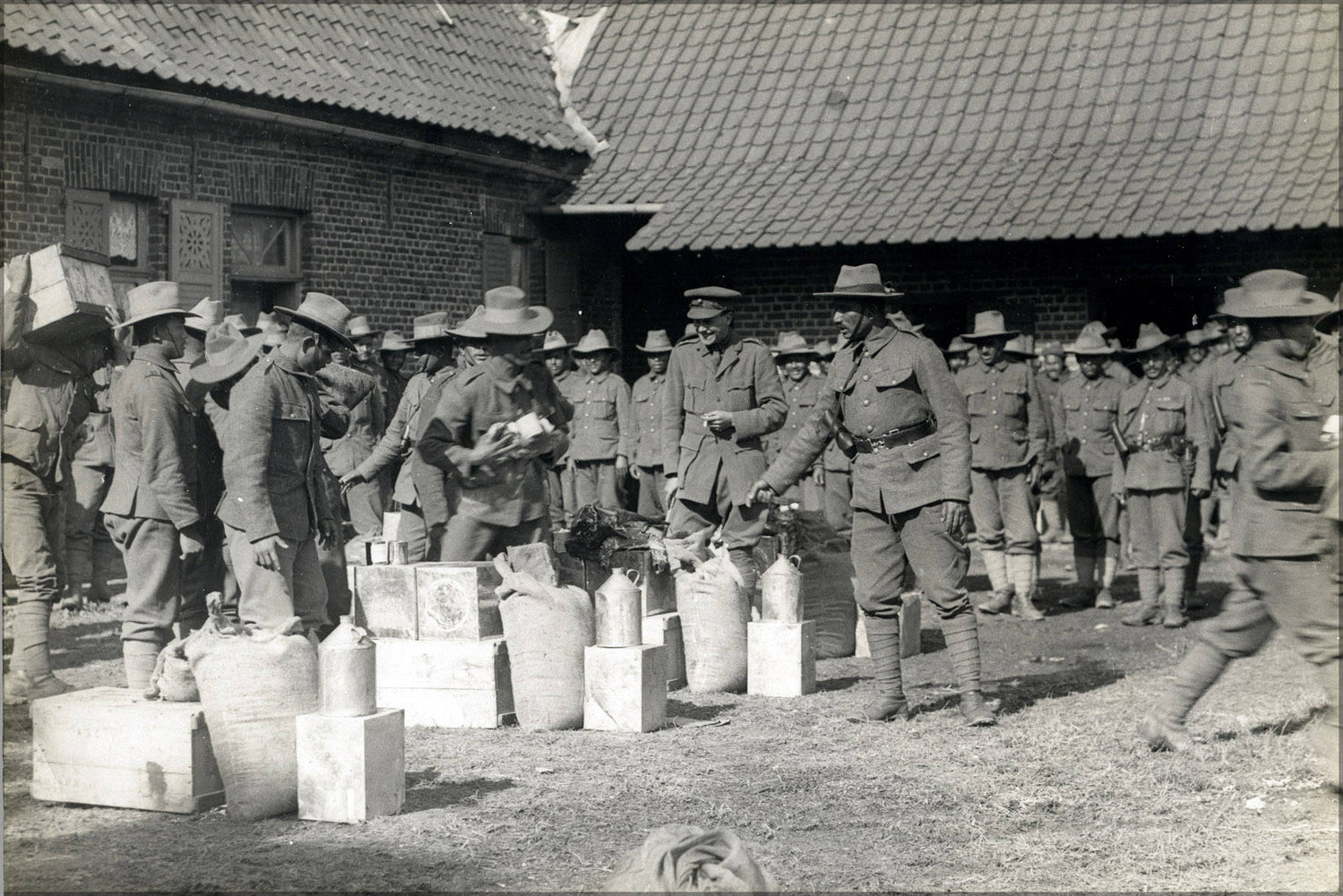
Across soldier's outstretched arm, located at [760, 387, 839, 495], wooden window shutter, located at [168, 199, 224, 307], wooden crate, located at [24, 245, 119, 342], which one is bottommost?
soldier's outstretched arm, located at [760, 387, 839, 495]

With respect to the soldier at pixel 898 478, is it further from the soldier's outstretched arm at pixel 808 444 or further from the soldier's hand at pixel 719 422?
the soldier's hand at pixel 719 422

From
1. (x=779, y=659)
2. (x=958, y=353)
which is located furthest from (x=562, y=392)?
(x=779, y=659)

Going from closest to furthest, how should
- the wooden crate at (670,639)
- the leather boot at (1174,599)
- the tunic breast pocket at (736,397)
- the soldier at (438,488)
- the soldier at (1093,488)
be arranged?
the soldier at (438,488) < the wooden crate at (670,639) < the tunic breast pocket at (736,397) < the leather boot at (1174,599) < the soldier at (1093,488)

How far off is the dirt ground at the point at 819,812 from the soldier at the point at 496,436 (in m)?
1.27

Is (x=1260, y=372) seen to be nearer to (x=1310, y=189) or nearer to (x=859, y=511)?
(x=859, y=511)

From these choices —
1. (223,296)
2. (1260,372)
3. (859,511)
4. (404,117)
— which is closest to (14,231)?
(223,296)

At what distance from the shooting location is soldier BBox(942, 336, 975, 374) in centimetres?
1490

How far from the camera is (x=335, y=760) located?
5.68 meters

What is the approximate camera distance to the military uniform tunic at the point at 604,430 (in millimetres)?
15375

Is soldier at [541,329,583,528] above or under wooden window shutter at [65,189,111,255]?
under

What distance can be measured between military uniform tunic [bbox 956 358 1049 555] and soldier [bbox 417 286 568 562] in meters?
5.01

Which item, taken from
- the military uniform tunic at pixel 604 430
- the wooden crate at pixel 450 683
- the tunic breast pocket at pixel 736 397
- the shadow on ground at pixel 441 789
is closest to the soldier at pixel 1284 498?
the shadow on ground at pixel 441 789

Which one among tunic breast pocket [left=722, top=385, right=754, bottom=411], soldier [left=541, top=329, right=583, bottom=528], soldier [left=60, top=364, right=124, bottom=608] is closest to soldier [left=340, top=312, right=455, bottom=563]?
tunic breast pocket [left=722, top=385, right=754, bottom=411]

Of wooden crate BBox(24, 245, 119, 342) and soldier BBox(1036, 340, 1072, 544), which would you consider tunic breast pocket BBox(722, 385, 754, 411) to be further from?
soldier BBox(1036, 340, 1072, 544)
